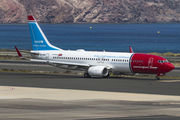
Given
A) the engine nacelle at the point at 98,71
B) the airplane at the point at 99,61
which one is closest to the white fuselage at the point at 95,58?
the airplane at the point at 99,61

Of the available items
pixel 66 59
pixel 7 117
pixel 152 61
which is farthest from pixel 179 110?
pixel 66 59

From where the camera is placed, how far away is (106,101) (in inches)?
1206

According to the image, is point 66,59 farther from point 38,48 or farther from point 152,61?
point 152,61

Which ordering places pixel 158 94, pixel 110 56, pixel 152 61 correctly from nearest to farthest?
pixel 158 94 < pixel 152 61 < pixel 110 56

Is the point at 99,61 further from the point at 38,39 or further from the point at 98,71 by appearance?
the point at 38,39

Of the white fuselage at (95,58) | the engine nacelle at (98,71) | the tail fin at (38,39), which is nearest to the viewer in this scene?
the white fuselage at (95,58)

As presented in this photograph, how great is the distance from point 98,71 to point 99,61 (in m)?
2.57

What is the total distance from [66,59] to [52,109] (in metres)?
32.8

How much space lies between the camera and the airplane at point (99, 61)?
5156 centimetres

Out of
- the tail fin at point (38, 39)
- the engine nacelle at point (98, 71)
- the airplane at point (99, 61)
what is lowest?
the engine nacelle at point (98, 71)

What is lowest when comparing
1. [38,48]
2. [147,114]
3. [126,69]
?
[147,114]

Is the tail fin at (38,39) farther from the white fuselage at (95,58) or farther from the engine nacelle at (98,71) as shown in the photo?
the engine nacelle at (98,71)

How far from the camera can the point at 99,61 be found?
55594 mm

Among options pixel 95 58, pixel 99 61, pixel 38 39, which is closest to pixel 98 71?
pixel 99 61
